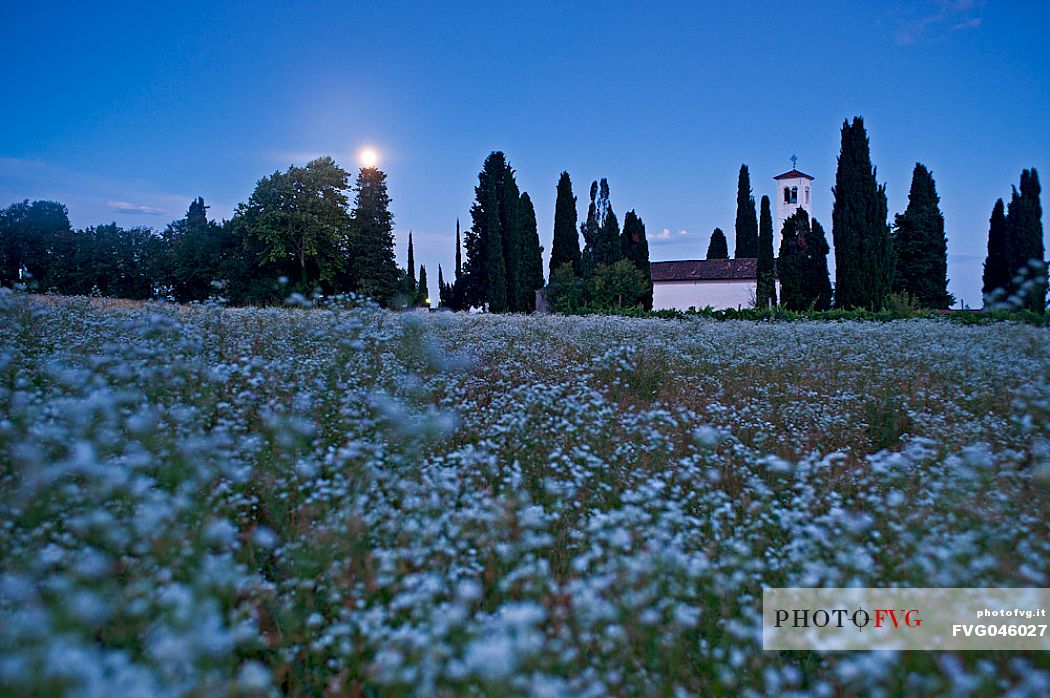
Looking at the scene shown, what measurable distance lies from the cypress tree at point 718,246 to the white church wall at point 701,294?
31.0 feet

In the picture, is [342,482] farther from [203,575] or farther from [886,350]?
[886,350]

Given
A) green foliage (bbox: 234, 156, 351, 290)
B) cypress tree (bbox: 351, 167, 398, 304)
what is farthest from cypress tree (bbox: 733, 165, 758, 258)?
green foliage (bbox: 234, 156, 351, 290)

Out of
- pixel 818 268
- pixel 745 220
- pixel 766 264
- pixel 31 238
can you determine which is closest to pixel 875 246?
pixel 818 268

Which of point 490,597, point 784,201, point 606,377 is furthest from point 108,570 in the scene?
point 784,201

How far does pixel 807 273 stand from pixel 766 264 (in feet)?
44.2

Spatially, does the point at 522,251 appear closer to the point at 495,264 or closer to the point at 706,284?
the point at 495,264

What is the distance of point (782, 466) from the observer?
4.32 meters

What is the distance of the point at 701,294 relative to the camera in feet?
163

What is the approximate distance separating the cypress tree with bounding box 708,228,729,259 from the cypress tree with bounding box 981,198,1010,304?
74.0 feet

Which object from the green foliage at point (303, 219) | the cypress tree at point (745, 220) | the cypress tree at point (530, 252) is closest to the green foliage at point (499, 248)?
the cypress tree at point (530, 252)

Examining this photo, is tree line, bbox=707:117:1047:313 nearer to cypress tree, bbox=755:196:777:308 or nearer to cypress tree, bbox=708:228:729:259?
cypress tree, bbox=755:196:777:308

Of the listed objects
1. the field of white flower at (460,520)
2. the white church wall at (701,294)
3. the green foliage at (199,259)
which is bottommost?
the field of white flower at (460,520)

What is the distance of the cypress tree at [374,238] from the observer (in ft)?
142

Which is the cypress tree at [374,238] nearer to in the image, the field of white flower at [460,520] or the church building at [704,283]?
the church building at [704,283]
